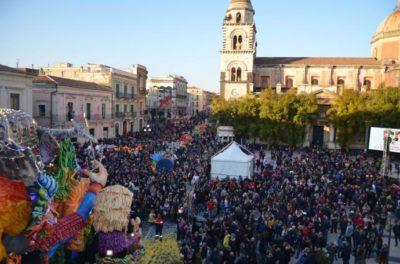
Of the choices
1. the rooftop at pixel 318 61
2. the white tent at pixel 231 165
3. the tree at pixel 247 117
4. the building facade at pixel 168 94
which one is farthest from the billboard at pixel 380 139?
the building facade at pixel 168 94

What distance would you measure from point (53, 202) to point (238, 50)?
137ft

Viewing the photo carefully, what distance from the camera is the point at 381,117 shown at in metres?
32.7

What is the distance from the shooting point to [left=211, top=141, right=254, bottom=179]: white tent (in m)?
20.1

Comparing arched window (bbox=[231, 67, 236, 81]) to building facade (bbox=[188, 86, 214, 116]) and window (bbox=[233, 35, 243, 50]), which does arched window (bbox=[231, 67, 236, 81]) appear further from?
building facade (bbox=[188, 86, 214, 116])

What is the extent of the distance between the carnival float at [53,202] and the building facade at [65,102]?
72.2ft

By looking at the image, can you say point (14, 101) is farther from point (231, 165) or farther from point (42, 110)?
point (231, 165)

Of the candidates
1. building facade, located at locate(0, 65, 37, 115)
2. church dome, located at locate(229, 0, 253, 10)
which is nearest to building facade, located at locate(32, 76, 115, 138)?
building facade, located at locate(0, 65, 37, 115)

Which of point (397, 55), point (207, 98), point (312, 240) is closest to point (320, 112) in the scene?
point (397, 55)

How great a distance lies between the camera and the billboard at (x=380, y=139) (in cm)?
2475

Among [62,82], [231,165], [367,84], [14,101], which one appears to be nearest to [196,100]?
[367,84]

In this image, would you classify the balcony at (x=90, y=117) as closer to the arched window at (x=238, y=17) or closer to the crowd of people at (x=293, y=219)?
the crowd of people at (x=293, y=219)

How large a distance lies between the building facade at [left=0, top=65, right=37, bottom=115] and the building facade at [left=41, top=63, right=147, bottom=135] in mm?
14567

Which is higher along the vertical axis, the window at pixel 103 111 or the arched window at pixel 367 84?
the arched window at pixel 367 84

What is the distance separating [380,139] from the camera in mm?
25750
